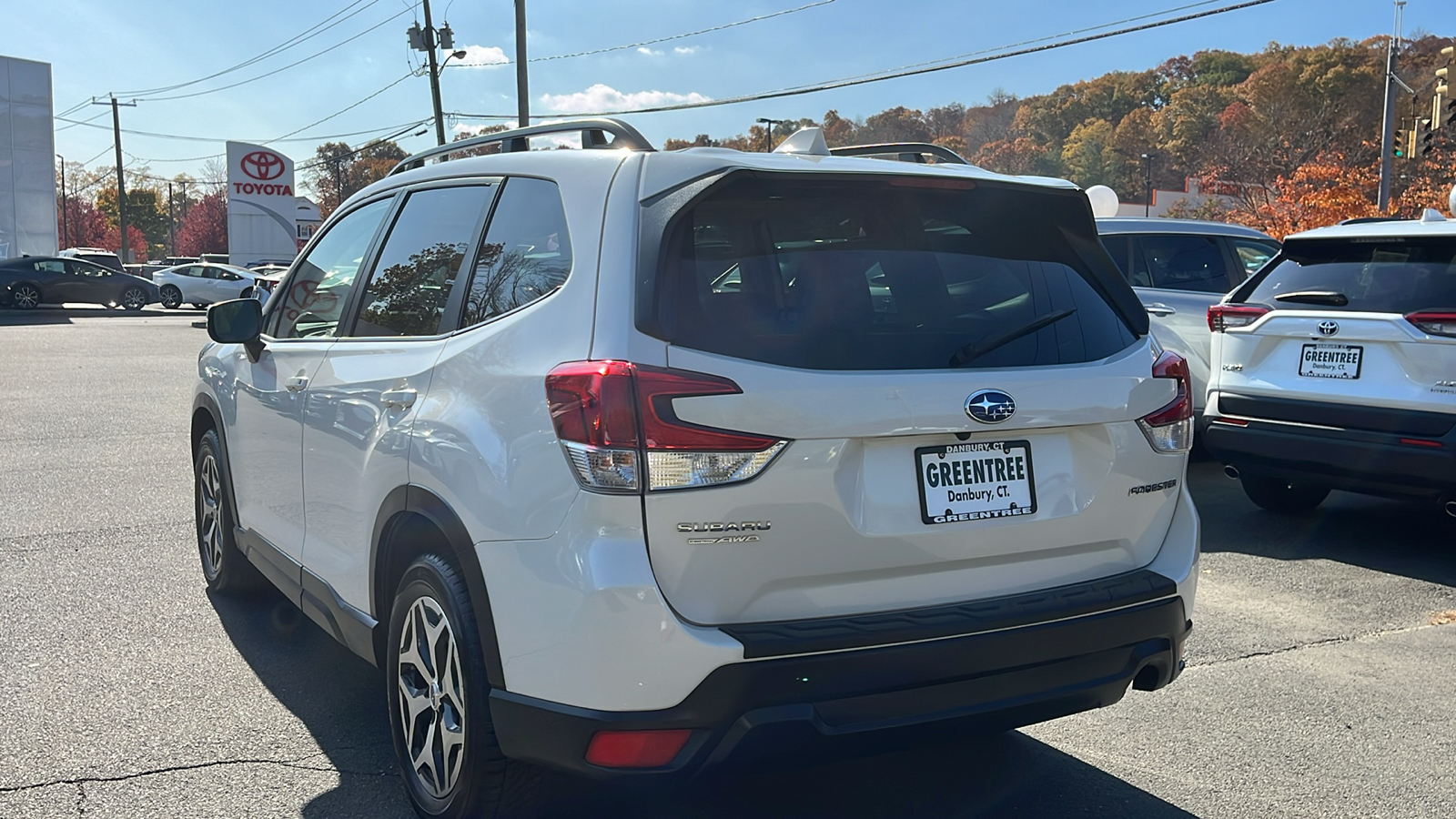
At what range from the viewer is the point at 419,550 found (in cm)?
318

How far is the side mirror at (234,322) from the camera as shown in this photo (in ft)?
14.6

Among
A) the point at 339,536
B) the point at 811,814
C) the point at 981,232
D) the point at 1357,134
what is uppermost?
the point at 1357,134

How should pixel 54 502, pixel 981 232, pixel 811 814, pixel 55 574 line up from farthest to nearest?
pixel 54 502, pixel 55 574, pixel 811 814, pixel 981 232

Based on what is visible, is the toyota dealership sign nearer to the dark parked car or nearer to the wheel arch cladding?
the dark parked car

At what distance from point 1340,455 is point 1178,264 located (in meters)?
3.15

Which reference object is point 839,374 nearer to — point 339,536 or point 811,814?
point 811,814

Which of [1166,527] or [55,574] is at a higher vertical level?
[1166,527]

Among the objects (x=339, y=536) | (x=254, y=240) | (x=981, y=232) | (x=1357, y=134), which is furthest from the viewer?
(x=1357, y=134)

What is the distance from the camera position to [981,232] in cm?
313

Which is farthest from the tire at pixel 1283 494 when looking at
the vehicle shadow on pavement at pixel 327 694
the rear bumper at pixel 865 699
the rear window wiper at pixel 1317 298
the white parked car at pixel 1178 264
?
the vehicle shadow on pavement at pixel 327 694

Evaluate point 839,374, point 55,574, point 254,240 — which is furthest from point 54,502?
point 254,240

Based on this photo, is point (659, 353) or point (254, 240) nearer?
point (659, 353)

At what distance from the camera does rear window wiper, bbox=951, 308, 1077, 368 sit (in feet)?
9.42

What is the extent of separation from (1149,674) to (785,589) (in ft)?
3.66
